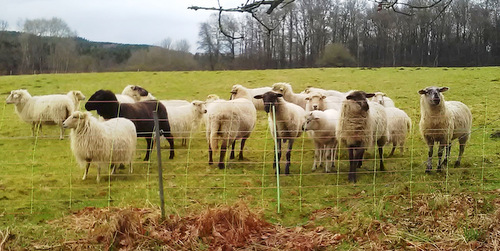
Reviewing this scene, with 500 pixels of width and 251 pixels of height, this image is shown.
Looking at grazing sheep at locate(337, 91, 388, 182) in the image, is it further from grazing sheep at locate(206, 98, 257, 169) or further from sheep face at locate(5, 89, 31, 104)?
sheep face at locate(5, 89, 31, 104)

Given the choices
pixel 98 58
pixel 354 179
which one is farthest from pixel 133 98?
pixel 98 58

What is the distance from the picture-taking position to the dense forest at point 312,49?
153ft

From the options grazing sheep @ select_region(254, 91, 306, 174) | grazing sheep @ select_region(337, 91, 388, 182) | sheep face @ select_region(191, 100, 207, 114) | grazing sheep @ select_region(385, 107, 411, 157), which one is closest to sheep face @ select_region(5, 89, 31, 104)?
sheep face @ select_region(191, 100, 207, 114)

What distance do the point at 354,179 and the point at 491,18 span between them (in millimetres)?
46353

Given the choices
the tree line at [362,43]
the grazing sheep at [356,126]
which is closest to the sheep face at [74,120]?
the grazing sheep at [356,126]

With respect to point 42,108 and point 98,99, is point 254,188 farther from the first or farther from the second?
point 42,108

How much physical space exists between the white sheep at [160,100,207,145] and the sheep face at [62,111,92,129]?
374 cm

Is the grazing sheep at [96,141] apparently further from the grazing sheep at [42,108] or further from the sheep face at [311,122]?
the grazing sheep at [42,108]

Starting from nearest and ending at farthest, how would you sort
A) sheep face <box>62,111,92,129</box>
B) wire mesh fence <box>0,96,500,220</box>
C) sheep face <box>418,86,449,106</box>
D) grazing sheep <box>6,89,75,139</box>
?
wire mesh fence <box>0,96,500,220</box> → sheep face <box>62,111,92,129</box> → sheep face <box>418,86,449,106</box> → grazing sheep <box>6,89,75,139</box>

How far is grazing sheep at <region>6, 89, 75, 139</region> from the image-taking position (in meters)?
14.4

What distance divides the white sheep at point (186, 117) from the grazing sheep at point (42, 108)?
4.43 metres

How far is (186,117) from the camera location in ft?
41.7

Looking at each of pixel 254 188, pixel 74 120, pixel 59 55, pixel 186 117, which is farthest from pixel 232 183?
pixel 59 55

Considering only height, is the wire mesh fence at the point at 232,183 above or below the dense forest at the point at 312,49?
below
